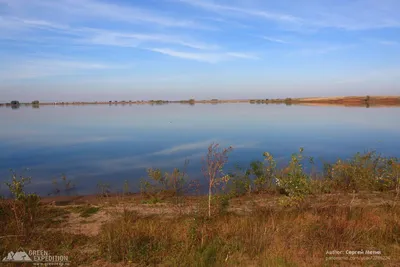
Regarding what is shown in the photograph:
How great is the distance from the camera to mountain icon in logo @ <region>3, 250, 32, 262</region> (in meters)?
5.10

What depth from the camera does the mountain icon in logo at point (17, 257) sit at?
16.7 feet

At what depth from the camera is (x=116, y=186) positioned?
43.6 ft

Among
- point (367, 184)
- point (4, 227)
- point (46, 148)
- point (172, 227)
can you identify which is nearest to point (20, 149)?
point (46, 148)

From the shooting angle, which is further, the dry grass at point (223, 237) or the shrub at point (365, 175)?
the shrub at point (365, 175)
